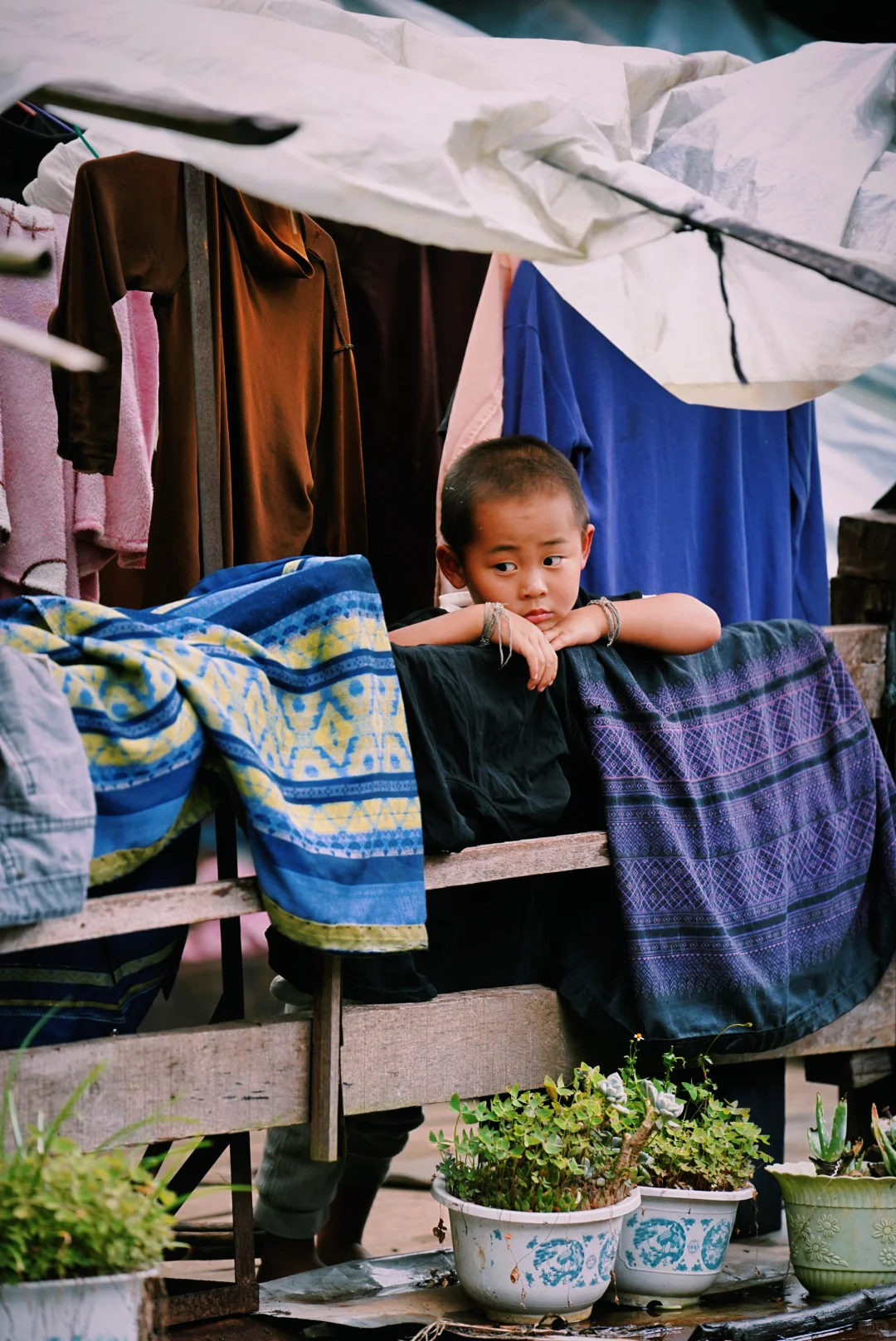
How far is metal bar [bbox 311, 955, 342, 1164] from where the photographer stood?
2.57 m

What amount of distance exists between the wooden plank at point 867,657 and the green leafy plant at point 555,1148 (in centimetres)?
121

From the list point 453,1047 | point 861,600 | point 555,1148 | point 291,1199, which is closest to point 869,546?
point 861,600

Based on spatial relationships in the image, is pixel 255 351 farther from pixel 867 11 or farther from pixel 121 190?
pixel 867 11

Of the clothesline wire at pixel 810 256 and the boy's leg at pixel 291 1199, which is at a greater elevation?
the clothesline wire at pixel 810 256

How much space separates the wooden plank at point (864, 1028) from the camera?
3.29 metres

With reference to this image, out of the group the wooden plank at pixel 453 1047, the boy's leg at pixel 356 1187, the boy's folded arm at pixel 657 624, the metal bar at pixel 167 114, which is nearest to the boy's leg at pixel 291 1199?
the boy's leg at pixel 356 1187

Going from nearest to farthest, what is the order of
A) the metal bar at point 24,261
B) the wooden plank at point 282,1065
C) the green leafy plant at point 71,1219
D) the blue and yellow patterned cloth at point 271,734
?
the metal bar at point 24,261 < the green leafy plant at point 71,1219 < the blue and yellow patterned cloth at point 271,734 < the wooden plank at point 282,1065

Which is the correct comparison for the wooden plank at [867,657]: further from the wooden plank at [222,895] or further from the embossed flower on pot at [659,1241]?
the embossed flower on pot at [659,1241]

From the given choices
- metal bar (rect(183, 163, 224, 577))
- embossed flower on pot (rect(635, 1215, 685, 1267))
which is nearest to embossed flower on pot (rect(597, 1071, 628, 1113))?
embossed flower on pot (rect(635, 1215, 685, 1267))

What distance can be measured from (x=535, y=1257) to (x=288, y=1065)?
52 cm

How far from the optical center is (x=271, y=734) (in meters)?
2.46

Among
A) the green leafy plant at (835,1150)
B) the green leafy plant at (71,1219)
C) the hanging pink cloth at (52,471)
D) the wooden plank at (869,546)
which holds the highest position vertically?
the hanging pink cloth at (52,471)

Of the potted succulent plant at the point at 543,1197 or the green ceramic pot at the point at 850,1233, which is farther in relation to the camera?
the green ceramic pot at the point at 850,1233

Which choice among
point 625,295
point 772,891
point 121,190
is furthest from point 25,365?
point 772,891
